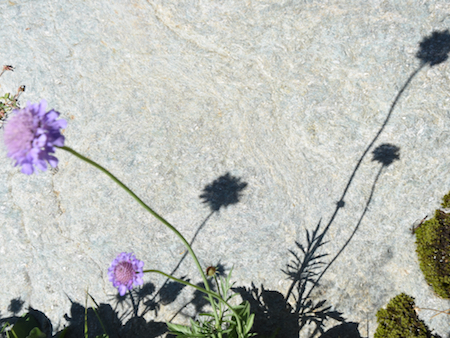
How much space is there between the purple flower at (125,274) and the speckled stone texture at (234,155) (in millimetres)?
992

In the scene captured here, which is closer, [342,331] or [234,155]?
[342,331]

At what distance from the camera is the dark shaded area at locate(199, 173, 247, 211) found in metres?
3.31

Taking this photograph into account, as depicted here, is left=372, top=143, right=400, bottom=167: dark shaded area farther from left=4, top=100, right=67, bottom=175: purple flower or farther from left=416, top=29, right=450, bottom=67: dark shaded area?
left=4, top=100, right=67, bottom=175: purple flower

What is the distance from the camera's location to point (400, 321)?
3061 mm

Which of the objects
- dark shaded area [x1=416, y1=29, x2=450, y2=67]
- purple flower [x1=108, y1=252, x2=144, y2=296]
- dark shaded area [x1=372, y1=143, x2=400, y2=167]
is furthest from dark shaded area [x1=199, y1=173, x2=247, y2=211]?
dark shaded area [x1=416, y1=29, x2=450, y2=67]

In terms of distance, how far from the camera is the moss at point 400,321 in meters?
3.03

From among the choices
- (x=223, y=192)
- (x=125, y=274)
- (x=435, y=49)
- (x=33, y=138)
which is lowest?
(x=125, y=274)

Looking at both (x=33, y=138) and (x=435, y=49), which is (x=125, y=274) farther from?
(x=435, y=49)

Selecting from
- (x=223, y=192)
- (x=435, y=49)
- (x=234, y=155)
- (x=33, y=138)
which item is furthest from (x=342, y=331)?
(x=33, y=138)

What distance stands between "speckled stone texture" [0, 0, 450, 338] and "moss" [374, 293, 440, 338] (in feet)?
0.29

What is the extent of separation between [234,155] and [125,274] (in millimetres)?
1659

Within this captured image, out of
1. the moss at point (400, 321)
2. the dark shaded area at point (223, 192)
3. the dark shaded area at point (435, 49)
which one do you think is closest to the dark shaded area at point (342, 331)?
the moss at point (400, 321)

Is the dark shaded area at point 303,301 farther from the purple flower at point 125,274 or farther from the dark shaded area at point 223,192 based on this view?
the purple flower at point 125,274

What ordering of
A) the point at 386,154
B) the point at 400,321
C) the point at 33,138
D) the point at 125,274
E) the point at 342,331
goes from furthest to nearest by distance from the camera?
the point at 386,154 → the point at 342,331 → the point at 400,321 → the point at 125,274 → the point at 33,138
